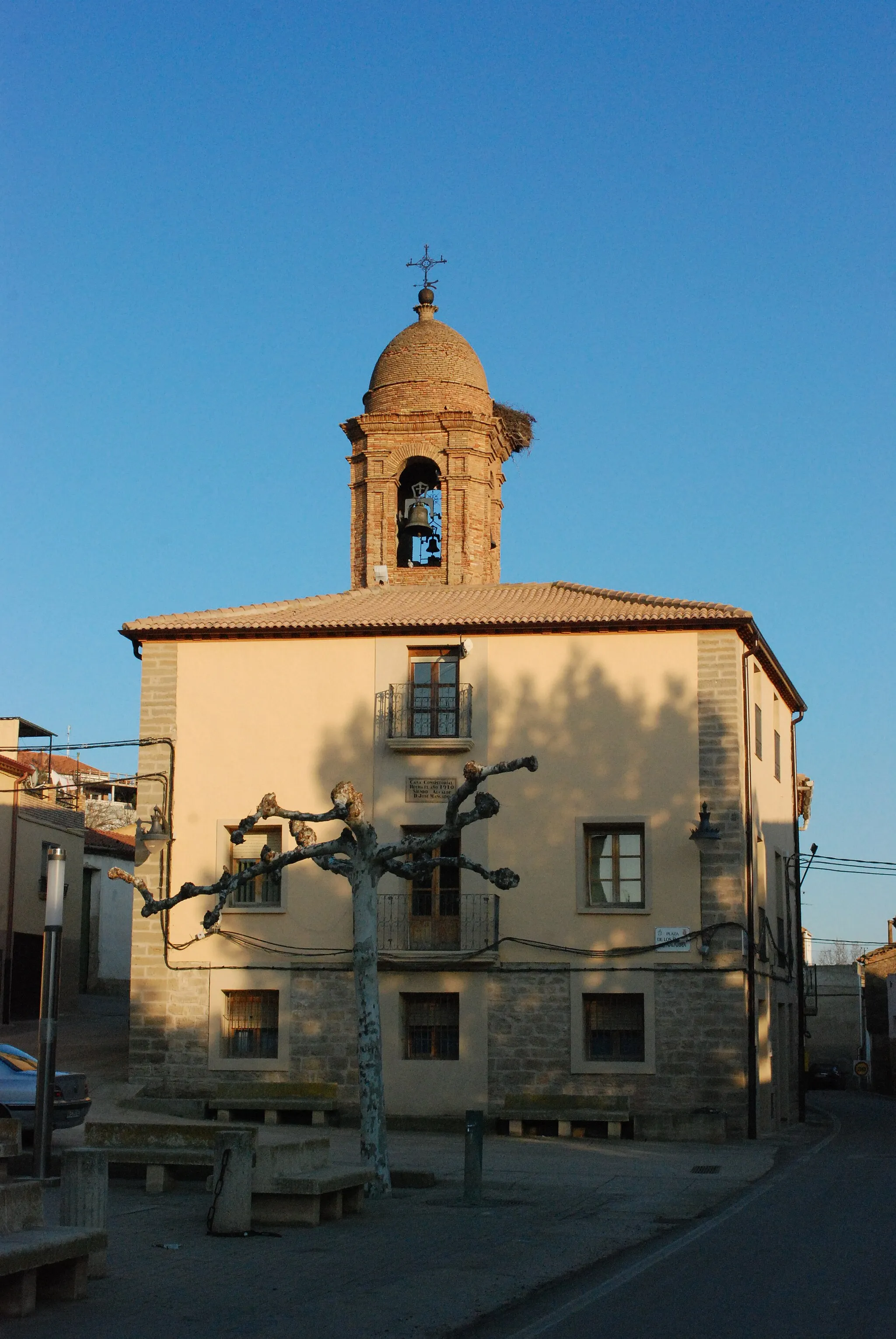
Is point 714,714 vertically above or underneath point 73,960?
above

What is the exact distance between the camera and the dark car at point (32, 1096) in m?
17.7

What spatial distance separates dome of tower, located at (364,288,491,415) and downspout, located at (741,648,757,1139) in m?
9.84

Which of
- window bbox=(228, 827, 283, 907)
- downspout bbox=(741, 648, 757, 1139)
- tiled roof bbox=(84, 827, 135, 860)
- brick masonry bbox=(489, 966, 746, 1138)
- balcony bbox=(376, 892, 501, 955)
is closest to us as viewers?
brick masonry bbox=(489, 966, 746, 1138)

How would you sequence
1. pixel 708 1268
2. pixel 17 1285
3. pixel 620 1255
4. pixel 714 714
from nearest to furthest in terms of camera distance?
pixel 17 1285, pixel 708 1268, pixel 620 1255, pixel 714 714

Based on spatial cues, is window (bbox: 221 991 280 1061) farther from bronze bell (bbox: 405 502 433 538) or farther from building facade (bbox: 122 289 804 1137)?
bronze bell (bbox: 405 502 433 538)

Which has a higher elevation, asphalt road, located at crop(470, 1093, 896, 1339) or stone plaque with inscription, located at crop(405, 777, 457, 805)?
Answer: stone plaque with inscription, located at crop(405, 777, 457, 805)

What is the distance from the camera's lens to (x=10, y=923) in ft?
114

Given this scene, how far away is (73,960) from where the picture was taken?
124 ft

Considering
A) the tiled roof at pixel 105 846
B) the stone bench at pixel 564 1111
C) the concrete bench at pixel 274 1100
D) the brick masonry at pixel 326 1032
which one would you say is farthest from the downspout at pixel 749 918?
the tiled roof at pixel 105 846

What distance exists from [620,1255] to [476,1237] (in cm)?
119

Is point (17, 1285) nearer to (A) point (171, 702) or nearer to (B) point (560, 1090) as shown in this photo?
(B) point (560, 1090)

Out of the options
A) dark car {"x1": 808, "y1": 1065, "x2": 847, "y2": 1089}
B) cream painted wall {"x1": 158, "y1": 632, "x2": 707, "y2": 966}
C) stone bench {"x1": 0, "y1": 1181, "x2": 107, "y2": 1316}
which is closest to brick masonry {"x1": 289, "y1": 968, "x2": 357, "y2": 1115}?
cream painted wall {"x1": 158, "y1": 632, "x2": 707, "y2": 966}

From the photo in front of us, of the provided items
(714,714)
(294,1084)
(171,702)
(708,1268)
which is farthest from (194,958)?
(708,1268)

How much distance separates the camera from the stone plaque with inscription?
2488 centimetres
